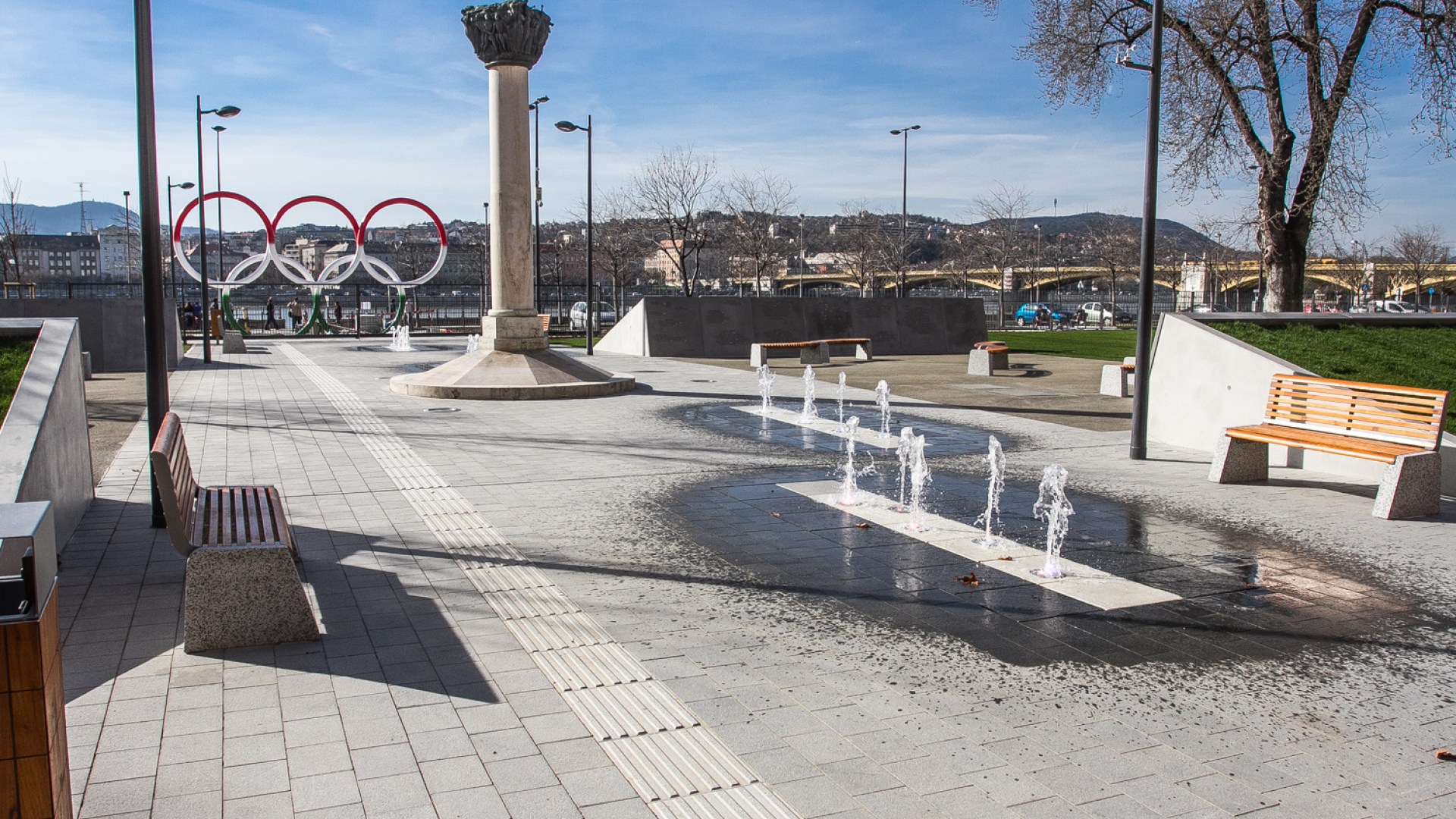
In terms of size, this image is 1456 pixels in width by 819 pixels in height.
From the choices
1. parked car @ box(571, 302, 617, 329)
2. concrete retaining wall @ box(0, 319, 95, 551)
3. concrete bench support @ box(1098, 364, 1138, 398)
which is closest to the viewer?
concrete retaining wall @ box(0, 319, 95, 551)

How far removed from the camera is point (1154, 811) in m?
3.51

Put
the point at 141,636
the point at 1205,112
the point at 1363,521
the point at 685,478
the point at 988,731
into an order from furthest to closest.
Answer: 1. the point at 1205,112
2. the point at 685,478
3. the point at 1363,521
4. the point at 141,636
5. the point at 988,731

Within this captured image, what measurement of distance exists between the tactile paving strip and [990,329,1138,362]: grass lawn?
20519 mm

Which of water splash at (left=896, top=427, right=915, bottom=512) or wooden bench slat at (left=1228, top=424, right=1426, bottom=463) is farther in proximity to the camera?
water splash at (left=896, top=427, right=915, bottom=512)

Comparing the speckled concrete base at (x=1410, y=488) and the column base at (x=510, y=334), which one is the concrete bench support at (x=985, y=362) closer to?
the column base at (x=510, y=334)

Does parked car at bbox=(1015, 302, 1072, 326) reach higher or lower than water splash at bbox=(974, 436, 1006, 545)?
higher

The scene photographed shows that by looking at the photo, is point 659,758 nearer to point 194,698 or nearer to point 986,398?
point 194,698

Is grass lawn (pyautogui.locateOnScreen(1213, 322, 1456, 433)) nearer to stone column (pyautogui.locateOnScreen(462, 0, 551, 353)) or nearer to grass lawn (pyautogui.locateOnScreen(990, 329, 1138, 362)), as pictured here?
grass lawn (pyautogui.locateOnScreen(990, 329, 1138, 362))

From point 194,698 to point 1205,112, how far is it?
731 inches

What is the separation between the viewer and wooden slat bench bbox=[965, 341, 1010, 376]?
2178cm

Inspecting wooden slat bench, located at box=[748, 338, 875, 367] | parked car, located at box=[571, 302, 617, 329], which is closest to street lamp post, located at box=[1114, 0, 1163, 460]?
wooden slat bench, located at box=[748, 338, 875, 367]

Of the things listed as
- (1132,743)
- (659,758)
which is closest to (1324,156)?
(1132,743)

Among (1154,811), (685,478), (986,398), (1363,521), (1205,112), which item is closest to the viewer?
(1154,811)

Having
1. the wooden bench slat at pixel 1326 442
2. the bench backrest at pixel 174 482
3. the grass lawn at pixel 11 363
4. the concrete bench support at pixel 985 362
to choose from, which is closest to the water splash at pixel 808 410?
the wooden bench slat at pixel 1326 442
